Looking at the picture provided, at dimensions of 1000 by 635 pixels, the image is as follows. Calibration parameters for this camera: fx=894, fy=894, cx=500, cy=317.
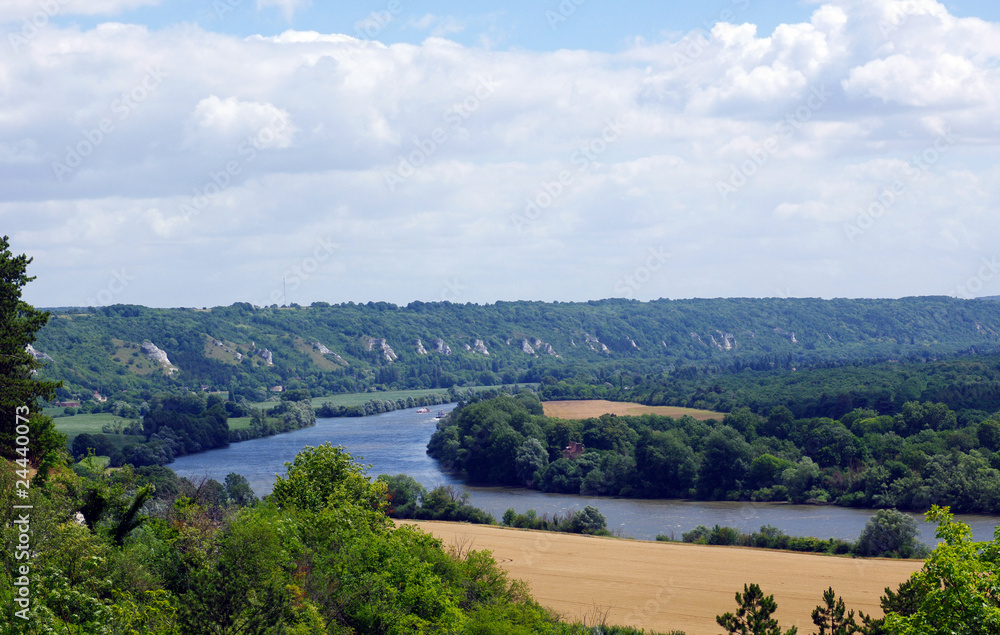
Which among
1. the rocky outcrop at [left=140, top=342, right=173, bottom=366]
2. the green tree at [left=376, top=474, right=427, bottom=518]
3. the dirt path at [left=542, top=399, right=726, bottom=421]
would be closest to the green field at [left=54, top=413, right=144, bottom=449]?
the green tree at [left=376, top=474, right=427, bottom=518]

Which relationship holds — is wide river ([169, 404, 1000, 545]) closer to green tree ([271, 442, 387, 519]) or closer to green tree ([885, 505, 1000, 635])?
green tree ([271, 442, 387, 519])

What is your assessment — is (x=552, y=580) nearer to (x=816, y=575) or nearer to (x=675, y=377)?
(x=816, y=575)

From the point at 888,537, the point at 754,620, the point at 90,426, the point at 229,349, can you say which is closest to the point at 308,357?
the point at 229,349

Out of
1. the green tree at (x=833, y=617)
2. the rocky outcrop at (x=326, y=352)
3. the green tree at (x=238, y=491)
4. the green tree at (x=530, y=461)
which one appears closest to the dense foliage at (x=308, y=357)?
the rocky outcrop at (x=326, y=352)

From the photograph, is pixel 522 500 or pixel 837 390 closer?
pixel 522 500

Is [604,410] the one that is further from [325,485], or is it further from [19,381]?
[19,381]

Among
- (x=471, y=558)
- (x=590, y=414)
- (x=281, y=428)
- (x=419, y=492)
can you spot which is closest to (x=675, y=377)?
(x=590, y=414)

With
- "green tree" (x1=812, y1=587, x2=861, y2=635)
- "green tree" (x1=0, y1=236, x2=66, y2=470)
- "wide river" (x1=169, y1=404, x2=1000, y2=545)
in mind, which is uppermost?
"green tree" (x1=0, y1=236, x2=66, y2=470)
